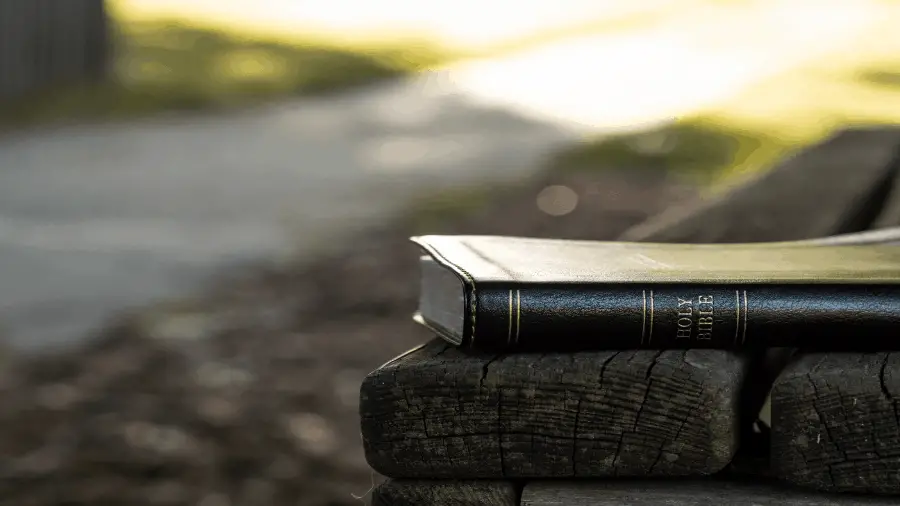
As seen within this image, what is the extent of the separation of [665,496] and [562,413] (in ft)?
0.27

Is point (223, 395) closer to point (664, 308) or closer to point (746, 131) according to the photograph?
point (664, 308)

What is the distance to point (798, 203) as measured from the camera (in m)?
Result: 1.27

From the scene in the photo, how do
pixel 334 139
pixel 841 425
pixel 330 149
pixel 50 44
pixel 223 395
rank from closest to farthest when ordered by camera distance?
pixel 841 425 < pixel 223 395 < pixel 330 149 < pixel 334 139 < pixel 50 44

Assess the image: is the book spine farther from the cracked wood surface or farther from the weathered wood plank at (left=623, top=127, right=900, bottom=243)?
the weathered wood plank at (left=623, top=127, right=900, bottom=243)

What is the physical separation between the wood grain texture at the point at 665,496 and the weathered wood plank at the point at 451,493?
15mm

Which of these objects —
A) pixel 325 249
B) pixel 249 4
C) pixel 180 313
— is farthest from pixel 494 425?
pixel 249 4

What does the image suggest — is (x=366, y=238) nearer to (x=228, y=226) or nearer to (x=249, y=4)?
(x=228, y=226)

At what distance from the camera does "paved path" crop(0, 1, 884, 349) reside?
3.86 m

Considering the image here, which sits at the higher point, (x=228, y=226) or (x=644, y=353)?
(x=644, y=353)

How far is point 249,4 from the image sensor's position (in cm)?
540

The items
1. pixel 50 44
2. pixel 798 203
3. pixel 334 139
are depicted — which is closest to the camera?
pixel 798 203

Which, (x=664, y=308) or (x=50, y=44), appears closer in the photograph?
(x=664, y=308)

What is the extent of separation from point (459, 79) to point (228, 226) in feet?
6.25

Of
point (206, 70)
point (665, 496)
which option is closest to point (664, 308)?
point (665, 496)
